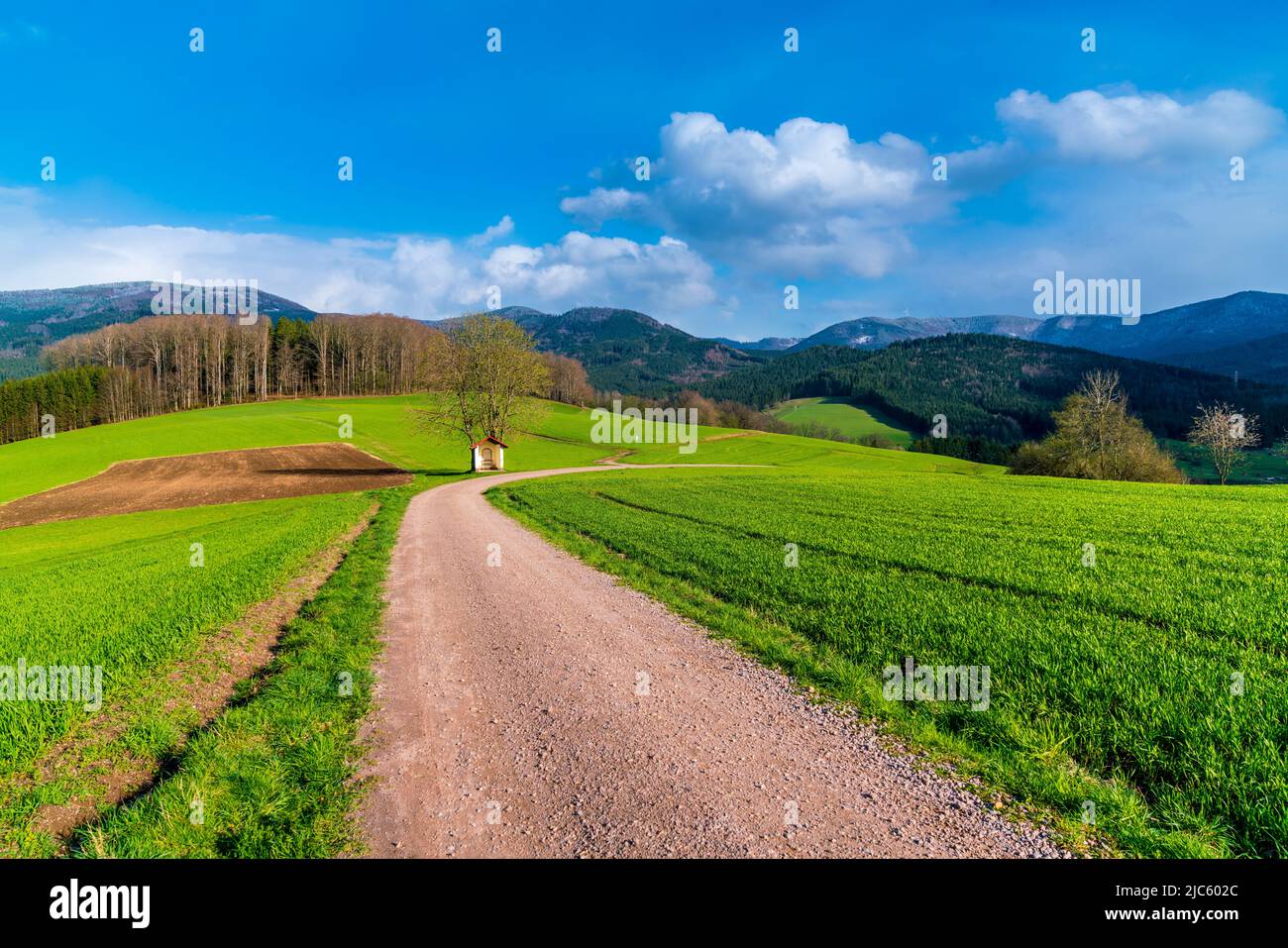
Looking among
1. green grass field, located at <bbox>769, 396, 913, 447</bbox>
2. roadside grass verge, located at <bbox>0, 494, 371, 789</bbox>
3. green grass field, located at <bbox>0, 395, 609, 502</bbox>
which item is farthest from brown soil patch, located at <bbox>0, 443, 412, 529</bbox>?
green grass field, located at <bbox>769, 396, 913, 447</bbox>

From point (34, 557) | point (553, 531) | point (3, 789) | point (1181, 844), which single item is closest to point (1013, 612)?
point (1181, 844)

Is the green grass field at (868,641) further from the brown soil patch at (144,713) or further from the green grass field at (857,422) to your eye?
the green grass field at (857,422)

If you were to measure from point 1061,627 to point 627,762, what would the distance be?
7635 millimetres

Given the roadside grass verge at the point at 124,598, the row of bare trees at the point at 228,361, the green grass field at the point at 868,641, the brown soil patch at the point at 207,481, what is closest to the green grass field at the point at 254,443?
the brown soil patch at the point at 207,481

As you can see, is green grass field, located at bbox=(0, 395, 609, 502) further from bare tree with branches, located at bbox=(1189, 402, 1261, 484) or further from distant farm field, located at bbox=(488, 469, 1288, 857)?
bare tree with branches, located at bbox=(1189, 402, 1261, 484)

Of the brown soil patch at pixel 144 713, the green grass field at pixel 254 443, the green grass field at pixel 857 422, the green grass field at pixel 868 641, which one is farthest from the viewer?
the green grass field at pixel 857 422

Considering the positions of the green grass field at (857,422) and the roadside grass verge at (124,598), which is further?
the green grass field at (857,422)

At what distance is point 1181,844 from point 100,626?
53.8 feet

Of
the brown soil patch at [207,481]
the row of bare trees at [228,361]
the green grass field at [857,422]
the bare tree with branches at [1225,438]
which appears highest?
the row of bare trees at [228,361]

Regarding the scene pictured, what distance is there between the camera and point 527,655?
30.9ft

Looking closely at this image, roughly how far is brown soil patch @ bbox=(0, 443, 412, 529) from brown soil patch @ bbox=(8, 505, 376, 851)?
4198 centimetres

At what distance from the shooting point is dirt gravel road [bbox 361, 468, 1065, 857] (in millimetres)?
4605

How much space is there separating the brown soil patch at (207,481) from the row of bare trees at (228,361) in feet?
158

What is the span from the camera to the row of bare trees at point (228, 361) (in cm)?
11731
